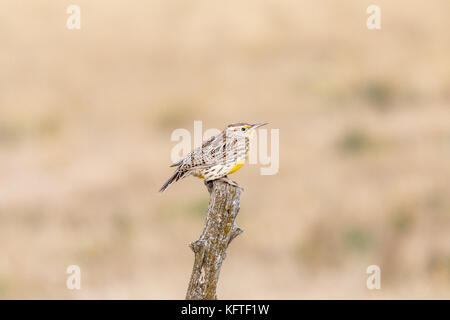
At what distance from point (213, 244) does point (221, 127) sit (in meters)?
16.0

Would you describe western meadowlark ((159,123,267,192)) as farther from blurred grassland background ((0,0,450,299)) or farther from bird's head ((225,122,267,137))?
blurred grassland background ((0,0,450,299))

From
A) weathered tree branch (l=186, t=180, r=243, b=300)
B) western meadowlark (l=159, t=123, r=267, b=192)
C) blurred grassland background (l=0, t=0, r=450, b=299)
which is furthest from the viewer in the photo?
blurred grassland background (l=0, t=0, r=450, b=299)

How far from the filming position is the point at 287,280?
13.9 meters

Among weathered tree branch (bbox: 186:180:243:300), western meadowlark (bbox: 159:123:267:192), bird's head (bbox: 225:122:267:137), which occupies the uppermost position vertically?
bird's head (bbox: 225:122:267:137)

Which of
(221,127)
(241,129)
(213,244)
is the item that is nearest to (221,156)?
(241,129)

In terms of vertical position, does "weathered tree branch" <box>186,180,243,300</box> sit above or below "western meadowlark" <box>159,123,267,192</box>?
below

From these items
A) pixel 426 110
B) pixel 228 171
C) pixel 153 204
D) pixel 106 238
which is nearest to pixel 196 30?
pixel 426 110

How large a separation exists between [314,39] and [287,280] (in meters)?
14.4

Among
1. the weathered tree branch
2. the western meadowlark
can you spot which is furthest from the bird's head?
the weathered tree branch

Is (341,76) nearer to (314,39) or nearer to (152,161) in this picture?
(314,39)

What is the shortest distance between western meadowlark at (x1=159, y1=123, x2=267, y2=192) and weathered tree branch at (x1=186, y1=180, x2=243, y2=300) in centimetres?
28

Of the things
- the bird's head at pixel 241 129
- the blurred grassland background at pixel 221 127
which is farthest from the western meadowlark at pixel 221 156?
the blurred grassland background at pixel 221 127

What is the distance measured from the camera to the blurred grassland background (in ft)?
46.2

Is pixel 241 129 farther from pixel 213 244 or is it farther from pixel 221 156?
pixel 213 244
